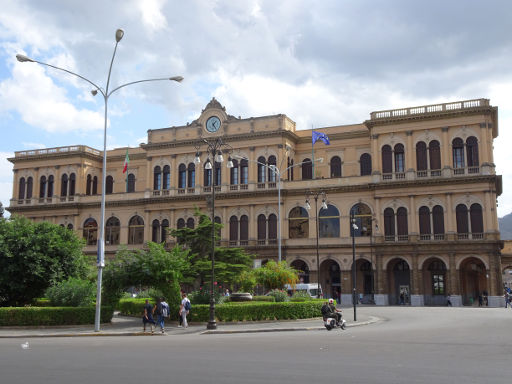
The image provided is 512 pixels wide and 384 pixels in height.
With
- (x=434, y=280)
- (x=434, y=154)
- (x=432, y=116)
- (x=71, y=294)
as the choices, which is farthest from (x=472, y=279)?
(x=71, y=294)

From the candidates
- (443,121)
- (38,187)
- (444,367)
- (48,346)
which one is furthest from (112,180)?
(444,367)

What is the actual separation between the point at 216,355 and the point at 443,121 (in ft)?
135

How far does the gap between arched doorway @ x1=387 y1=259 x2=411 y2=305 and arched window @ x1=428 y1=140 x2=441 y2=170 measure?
9416 millimetres

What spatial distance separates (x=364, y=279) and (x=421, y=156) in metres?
13.1

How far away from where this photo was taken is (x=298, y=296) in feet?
113

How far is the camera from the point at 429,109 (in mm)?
51594

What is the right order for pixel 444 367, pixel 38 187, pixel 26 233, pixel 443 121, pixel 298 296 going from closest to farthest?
1. pixel 444 367
2. pixel 26 233
3. pixel 298 296
4. pixel 443 121
5. pixel 38 187

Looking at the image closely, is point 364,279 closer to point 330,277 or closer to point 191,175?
point 330,277

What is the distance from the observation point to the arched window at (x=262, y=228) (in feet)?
183

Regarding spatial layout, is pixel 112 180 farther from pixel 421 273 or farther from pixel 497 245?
pixel 497 245

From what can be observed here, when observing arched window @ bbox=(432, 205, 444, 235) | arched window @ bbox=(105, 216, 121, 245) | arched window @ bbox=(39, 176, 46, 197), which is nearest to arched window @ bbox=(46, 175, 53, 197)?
arched window @ bbox=(39, 176, 46, 197)

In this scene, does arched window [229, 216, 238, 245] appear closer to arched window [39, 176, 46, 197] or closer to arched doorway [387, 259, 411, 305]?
arched doorway [387, 259, 411, 305]

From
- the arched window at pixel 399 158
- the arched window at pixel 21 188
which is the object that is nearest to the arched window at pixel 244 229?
the arched window at pixel 399 158

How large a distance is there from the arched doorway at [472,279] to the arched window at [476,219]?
2.81 m
